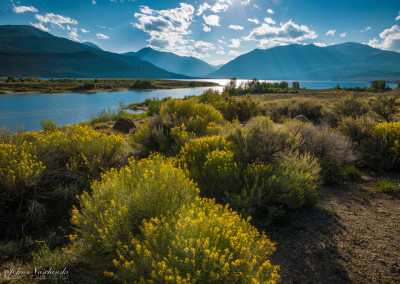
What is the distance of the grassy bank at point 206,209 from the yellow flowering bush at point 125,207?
0.02 meters

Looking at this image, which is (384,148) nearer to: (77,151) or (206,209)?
(206,209)

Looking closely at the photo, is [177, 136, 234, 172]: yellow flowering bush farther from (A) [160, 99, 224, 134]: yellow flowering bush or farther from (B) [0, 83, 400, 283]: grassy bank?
(A) [160, 99, 224, 134]: yellow flowering bush

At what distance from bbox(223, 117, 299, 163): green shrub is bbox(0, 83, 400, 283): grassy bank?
0.10ft

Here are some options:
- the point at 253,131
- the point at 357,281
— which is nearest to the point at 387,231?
the point at 357,281

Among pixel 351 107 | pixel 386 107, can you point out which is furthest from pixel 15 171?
pixel 386 107

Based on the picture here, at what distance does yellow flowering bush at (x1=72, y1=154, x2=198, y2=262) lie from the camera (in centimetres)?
234

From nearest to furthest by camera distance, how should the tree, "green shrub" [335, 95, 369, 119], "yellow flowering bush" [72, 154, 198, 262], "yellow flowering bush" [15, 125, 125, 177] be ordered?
"yellow flowering bush" [72, 154, 198, 262] < "yellow flowering bush" [15, 125, 125, 177] < the tree < "green shrub" [335, 95, 369, 119]

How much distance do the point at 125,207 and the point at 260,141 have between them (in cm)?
352

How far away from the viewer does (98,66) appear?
17362cm

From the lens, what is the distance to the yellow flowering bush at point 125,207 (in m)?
2.34

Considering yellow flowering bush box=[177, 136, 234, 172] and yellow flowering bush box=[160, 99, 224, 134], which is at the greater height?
yellow flowering bush box=[160, 99, 224, 134]

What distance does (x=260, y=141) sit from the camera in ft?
16.1

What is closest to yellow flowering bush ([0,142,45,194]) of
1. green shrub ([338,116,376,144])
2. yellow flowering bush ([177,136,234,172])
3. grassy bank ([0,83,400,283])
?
grassy bank ([0,83,400,283])

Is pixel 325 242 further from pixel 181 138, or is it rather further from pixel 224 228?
pixel 181 138
